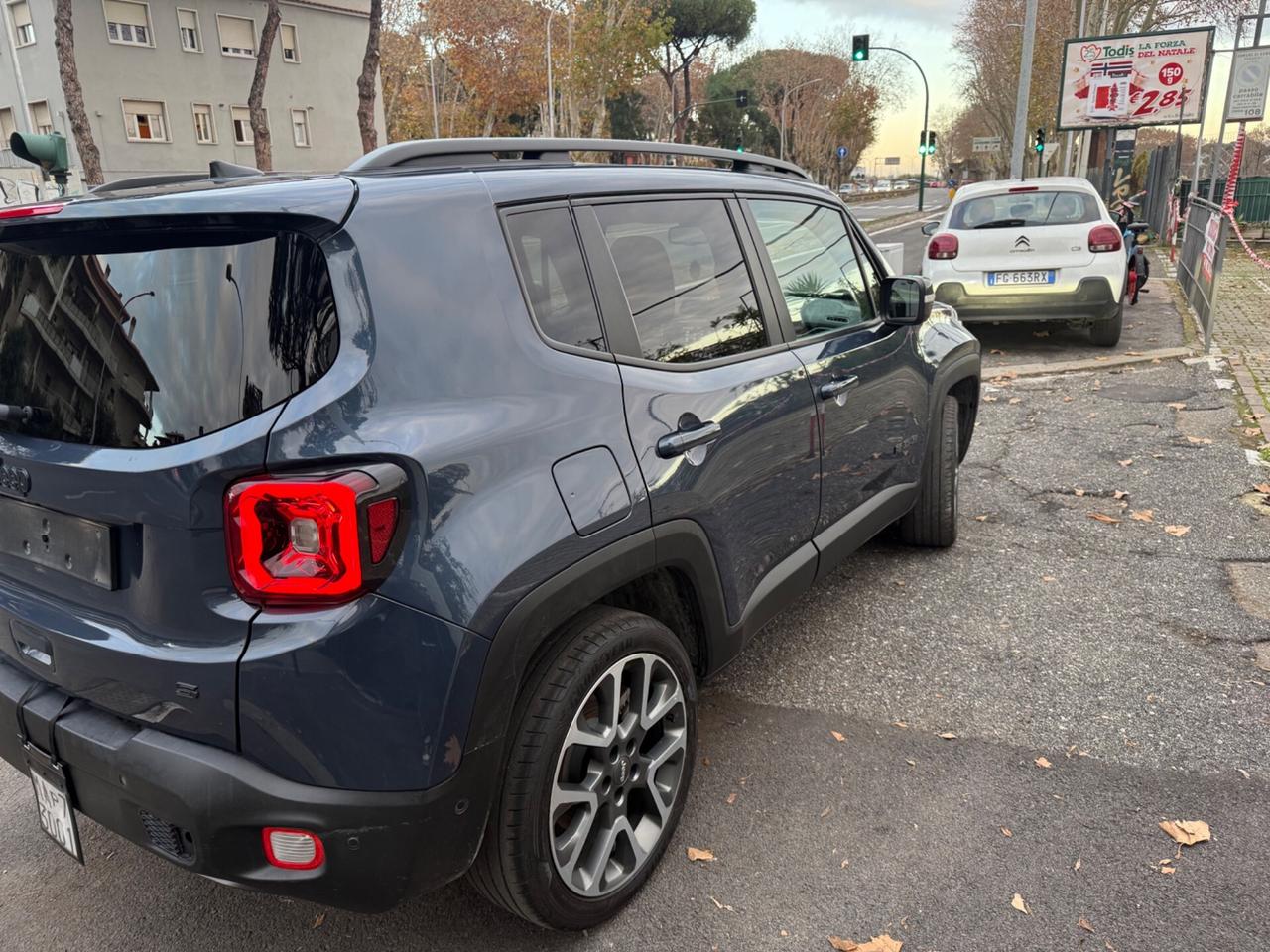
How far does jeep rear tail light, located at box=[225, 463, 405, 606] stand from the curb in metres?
7.93

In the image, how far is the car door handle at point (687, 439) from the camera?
2332 mm

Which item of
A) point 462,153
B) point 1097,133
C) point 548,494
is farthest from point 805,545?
point 1097,133

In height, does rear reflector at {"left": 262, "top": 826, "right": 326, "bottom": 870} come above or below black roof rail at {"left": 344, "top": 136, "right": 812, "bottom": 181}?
below

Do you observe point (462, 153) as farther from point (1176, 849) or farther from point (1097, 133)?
point (1097, 133)

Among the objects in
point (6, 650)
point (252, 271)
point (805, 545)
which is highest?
point (252, 271)

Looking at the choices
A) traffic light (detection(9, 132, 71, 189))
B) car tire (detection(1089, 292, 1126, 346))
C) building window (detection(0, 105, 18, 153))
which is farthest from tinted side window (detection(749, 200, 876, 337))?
building window (detection(0, 105, 18, 153))

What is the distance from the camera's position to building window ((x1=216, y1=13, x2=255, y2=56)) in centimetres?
3741

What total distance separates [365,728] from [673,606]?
1.02m

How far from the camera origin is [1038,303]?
30.1ft

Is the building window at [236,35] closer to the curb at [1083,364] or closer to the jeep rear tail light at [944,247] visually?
the jeep rear tail light at [944,247]

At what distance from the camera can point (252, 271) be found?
1.80m

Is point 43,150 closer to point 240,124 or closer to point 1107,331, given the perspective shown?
point 1107,331

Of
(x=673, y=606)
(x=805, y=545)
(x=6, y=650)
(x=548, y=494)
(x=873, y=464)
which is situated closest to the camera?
(x=548, y=494)

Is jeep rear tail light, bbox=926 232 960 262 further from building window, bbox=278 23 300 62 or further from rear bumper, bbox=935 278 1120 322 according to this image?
building window, bbox=278 23 300 62
